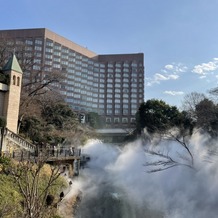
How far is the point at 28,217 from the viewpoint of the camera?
6.86 m

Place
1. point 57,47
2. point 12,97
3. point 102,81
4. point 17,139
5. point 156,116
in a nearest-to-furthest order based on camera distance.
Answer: point 17,139, point 12,97, point 156,116, point 57,47, point 102,81

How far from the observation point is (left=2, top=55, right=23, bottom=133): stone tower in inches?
944

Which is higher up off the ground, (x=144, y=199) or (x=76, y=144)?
(x=76, y=144)

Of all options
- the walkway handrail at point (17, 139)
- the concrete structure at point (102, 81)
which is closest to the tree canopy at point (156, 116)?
the walkway handrail at point (17, 139)

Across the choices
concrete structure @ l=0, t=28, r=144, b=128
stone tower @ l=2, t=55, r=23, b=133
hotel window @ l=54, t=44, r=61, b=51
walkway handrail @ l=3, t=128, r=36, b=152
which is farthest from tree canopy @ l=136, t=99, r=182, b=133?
hotel window @ l=54, t=44, r=61, b=51

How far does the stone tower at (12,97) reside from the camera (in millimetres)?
23969

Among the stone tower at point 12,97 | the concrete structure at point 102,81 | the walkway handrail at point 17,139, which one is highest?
the concrete structure at point 102,81

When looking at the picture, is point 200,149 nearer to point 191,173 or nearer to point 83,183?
point 191,173

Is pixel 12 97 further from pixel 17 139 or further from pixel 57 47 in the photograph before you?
pixel 57 47

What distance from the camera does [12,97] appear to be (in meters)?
24.4

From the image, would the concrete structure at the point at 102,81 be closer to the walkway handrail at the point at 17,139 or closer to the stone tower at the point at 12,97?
the stone tower at the point at 12,97

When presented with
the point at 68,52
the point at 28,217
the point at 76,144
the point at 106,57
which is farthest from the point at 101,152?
the point at 106,57

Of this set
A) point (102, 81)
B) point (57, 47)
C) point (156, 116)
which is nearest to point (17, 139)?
point (156, 116)

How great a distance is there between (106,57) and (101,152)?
250 ft
